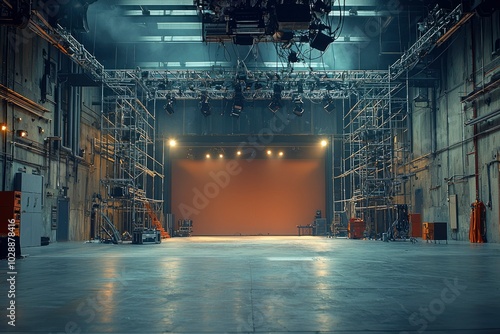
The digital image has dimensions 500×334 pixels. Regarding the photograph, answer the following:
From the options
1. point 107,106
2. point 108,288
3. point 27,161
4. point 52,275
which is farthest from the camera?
point 107,106

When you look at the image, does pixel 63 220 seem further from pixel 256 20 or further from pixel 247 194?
pixel 247 194

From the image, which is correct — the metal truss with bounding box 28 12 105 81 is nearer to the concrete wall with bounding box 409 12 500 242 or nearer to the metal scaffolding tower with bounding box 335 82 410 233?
the metal scaffolding tower with bounding box 335 82 410 233

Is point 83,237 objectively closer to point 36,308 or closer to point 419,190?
point 419,190

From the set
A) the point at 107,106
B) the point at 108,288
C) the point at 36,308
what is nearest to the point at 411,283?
the point at 108,288

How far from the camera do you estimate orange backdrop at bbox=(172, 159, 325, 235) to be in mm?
36281

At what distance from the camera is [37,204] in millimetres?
20031

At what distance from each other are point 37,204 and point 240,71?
11629 millimetres

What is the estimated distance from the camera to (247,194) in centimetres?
3653

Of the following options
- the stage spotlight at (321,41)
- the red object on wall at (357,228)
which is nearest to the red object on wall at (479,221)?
the red object on wall at (357,228)

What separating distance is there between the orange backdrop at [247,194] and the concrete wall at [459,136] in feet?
31.5

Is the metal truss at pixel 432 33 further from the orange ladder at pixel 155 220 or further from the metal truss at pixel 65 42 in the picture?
the orange ladder at pixel 155 220

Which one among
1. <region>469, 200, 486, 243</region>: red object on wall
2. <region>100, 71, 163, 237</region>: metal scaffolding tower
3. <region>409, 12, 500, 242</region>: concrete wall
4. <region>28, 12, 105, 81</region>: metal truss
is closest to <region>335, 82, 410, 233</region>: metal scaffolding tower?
<region>409, 12, 500, 242</region>: concrete wall

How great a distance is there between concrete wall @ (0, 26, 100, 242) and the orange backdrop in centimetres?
951

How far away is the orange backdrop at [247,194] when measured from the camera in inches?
1428
